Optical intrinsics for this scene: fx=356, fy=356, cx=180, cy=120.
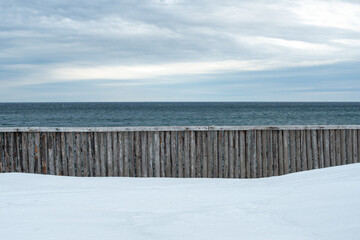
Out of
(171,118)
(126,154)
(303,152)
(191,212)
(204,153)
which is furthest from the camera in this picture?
(171,118)

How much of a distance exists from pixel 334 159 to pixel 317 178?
362 centimetres

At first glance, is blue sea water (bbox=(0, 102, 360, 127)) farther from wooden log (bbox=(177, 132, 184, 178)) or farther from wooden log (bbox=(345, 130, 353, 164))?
wooden log (bbox=(345, 130, 353, 164))

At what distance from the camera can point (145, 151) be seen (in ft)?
27.0

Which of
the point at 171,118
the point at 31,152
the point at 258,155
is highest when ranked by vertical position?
the point at 31,152

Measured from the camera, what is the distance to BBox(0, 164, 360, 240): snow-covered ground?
10.5 ft

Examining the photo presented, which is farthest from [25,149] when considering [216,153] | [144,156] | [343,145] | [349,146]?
[349,146]

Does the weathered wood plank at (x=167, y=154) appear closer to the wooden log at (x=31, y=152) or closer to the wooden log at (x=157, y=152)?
the wooden log at (x=157, y=152)

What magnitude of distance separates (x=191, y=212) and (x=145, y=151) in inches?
174

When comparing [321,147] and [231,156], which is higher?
[321,147]

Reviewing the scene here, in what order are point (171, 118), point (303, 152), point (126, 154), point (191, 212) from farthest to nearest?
point (171, 118)
point (303, 152)
point (126, 154)
point (191, 212)

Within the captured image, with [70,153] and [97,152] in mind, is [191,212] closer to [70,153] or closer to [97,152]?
[97,152]

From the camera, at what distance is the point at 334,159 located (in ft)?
28.0

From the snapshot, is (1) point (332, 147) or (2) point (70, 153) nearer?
(2) point (70, 153)


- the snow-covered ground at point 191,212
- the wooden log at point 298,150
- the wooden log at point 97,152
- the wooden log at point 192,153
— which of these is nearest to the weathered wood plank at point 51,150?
the wooden log at point 97,152
